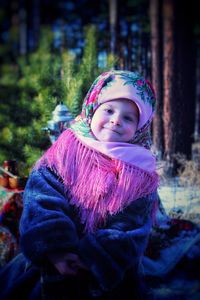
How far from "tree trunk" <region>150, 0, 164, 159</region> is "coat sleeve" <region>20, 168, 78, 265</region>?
6.65 feet

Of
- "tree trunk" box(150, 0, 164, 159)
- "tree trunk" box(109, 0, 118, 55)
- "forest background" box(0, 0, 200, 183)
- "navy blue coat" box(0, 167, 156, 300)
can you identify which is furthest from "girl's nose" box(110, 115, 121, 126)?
"tree trunk" box(109, 0, 118, 55)

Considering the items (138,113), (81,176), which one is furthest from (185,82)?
(81,176)

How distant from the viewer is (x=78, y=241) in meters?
1.32

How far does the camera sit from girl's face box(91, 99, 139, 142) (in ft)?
4.67

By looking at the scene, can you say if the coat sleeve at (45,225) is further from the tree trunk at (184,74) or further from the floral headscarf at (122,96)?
the tree trunk at (184,74)

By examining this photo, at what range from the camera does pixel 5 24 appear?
1.58 m

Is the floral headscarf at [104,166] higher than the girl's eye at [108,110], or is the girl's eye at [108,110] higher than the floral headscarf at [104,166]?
the girl's eye at [108,110]

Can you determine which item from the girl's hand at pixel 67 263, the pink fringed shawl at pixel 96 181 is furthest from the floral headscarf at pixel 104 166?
the girl's hand at pixel 67 263

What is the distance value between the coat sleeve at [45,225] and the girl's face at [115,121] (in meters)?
0.36

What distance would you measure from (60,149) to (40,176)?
0.16 m

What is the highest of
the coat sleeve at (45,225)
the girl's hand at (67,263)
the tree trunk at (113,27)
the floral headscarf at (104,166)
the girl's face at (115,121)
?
the tree trunk at (113,27)

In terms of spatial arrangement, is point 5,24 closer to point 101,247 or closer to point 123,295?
point 101,247

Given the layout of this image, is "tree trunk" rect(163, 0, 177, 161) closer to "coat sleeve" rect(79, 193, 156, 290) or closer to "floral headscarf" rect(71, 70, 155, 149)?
"floral headscarf" rect(71, 70, 155, 149)

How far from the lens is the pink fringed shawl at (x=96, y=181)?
4.60ft
